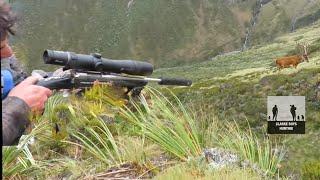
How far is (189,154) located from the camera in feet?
22.0

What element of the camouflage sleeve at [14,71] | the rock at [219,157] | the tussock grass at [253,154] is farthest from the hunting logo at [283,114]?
the camouflage sleeve at [14,71]

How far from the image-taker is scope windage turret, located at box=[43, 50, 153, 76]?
15.2 feet

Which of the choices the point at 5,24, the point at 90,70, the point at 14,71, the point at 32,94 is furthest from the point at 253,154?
the point at 5,24

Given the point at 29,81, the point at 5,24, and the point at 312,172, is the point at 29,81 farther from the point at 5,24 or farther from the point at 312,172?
the point at 312,172

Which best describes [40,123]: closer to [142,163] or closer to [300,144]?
[142,163]

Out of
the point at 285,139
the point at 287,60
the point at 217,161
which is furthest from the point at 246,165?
the point at 287,60

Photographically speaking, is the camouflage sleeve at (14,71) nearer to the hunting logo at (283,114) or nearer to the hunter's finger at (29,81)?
the hunter's finger at (29,81)

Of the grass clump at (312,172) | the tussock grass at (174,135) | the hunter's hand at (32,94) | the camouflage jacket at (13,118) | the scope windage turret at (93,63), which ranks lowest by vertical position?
the grass clump at (312,172)

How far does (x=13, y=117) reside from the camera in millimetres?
3057

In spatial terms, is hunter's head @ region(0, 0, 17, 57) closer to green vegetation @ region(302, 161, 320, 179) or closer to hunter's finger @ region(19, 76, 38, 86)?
hunter's finger @ region(19, 76, 38, 86)

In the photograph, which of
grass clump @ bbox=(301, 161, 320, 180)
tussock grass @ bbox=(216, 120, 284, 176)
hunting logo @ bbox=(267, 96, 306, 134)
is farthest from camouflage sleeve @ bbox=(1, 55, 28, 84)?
hunting logo @ bbox=(267, 96, 306, 134)

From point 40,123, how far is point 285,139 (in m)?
11.7

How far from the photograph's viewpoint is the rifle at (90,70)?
4516 mm

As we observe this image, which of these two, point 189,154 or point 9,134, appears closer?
point 9,134
